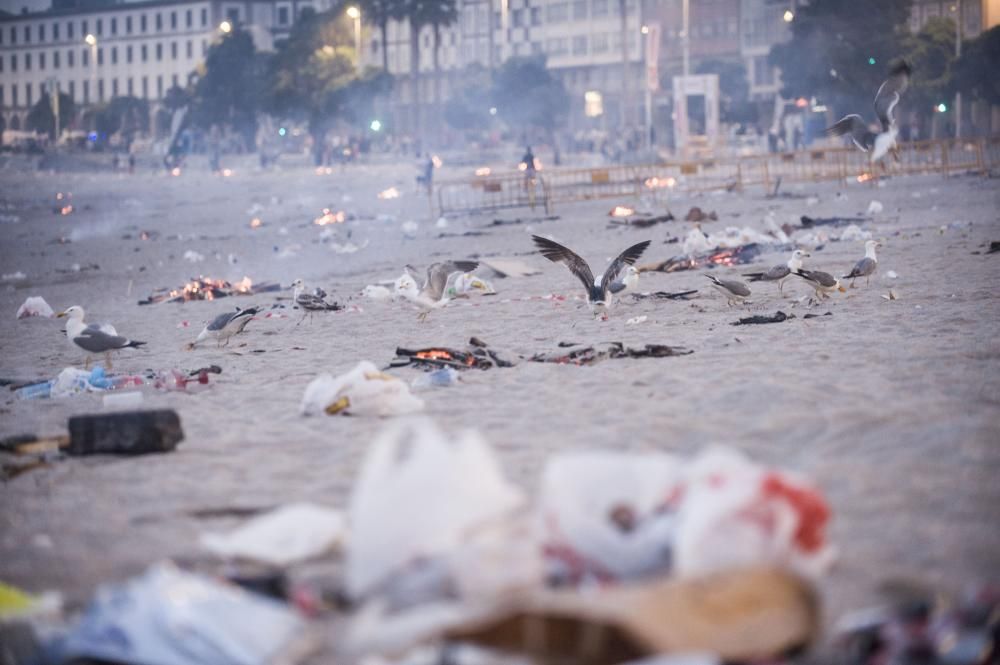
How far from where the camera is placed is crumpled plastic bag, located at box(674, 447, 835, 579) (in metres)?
3.31

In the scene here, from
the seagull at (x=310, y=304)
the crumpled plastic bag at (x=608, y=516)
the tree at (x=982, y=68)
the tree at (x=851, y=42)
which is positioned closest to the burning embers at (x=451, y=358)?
the seagull at (x=310, y=304)

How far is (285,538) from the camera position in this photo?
4.12 metres

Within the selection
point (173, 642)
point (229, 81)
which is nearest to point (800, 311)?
point (173, 642)

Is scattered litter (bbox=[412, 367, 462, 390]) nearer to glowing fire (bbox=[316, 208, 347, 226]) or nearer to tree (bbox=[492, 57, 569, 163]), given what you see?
glowing fire (bbox=[316, 208, 347, 226])

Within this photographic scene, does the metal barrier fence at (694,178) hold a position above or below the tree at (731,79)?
below

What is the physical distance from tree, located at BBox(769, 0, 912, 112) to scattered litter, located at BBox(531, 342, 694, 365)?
1771 inches

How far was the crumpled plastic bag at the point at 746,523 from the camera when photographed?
10.9 ft

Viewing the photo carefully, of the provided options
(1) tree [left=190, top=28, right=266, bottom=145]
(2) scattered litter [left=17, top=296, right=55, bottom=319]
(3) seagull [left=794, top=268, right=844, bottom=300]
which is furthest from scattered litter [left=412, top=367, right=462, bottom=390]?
(1) tree [left=190, top=28, right=266, bottom=145]

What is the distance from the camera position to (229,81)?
262 feet

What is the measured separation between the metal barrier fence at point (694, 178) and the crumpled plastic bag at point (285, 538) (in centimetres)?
2232

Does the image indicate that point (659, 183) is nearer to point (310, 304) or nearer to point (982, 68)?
point (310, 304)

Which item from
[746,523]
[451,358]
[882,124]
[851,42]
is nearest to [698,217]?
[882,124]

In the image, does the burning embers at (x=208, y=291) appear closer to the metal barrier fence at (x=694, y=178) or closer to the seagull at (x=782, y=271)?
the seagull at (x=782, y=271)

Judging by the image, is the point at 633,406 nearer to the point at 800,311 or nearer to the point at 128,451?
the point at 128,451
